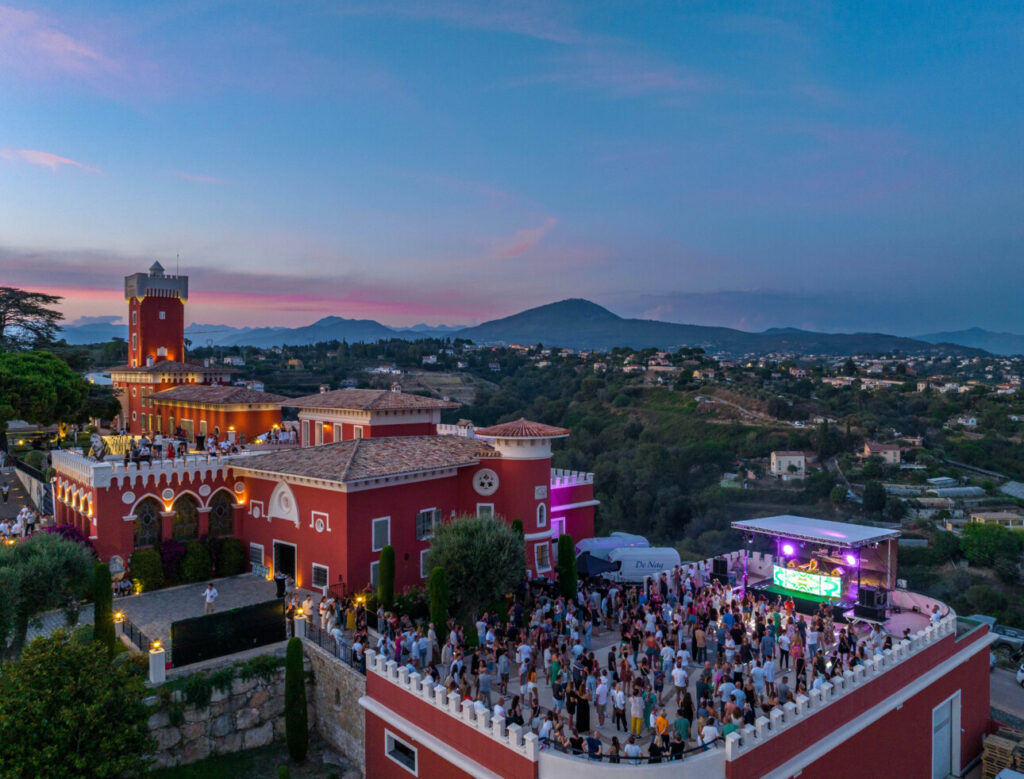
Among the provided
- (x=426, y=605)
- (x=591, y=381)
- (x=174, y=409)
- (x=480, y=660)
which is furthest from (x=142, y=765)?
(x=591, y=381)

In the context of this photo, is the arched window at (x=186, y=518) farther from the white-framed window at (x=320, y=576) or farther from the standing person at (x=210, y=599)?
the white-framed window at (x=320, y=576)

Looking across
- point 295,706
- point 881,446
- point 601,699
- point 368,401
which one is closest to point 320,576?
point 295,706

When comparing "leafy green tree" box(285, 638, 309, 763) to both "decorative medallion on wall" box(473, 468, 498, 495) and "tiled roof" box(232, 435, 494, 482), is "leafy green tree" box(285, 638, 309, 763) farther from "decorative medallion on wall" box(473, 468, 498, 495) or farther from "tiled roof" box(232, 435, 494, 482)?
"decorative medallion on wall" box(473, 468, 498, 495)

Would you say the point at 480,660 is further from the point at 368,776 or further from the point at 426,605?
the point at 426,605

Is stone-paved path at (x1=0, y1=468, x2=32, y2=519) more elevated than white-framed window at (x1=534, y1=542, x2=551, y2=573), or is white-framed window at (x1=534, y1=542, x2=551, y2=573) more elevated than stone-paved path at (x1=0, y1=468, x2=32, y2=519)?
stone-paved path at (x1=0, y1=468, x2=32, y2=519)

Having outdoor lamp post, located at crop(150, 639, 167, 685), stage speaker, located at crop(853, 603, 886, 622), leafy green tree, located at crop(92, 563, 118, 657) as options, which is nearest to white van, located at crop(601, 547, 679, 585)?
stage speaker, located at crop(853, 603, 886, 622)

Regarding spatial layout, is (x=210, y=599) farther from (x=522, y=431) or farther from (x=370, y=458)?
(x=522, y=431)

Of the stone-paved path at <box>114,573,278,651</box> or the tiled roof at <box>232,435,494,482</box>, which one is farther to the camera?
the tiled roof at <box>232,435,494,482</box>
